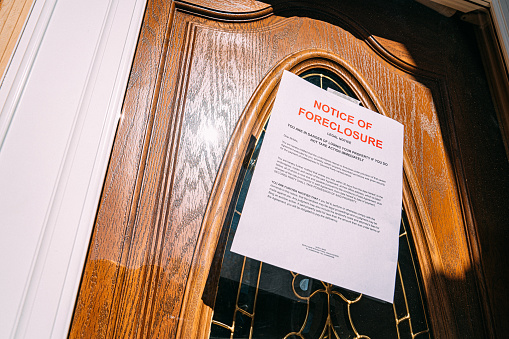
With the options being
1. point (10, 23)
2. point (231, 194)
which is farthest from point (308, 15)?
point (10, 23)

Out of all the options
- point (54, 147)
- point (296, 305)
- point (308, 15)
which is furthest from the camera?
point (308, 15)

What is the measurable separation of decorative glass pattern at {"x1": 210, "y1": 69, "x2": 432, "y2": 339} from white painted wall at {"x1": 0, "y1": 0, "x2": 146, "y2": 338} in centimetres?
23

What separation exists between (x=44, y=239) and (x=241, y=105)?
0.40m

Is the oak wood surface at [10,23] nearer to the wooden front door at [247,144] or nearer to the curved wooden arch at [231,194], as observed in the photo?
the wooden front door at [247,144]

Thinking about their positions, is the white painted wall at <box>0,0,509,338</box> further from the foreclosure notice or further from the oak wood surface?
the foreclosure notice

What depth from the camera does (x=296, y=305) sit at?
2.01ft

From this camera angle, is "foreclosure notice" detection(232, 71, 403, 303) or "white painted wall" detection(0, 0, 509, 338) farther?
"foreclosure notice" detection(232, 71, 403, 303)

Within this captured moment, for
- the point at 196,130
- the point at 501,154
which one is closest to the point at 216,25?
the point at 196,130

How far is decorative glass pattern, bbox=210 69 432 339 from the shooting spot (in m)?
0.57

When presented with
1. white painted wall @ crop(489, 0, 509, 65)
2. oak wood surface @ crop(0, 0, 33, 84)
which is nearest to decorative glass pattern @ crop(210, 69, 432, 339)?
oak wood surface @ crop(0, 0, 33, 84)

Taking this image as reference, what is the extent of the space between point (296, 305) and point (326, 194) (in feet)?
0.67

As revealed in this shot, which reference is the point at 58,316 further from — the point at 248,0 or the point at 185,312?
the point at 248,0

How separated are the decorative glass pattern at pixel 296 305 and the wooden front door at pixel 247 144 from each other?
0.03 m

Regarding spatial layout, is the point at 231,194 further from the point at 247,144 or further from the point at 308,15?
the point at 308,15
